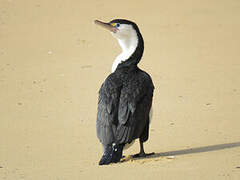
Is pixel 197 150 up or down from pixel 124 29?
down

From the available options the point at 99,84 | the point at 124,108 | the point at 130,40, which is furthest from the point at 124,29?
the point at 99,84

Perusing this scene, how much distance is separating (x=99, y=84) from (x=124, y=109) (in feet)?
14.5

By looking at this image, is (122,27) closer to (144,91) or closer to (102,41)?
(144,91)

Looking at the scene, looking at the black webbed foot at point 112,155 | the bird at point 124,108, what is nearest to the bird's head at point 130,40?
the bird at point 124,108

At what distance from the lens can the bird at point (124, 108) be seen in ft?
23.3

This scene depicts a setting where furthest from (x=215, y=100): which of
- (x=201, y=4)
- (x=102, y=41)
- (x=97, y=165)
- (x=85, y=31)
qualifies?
(x=201, y=4)

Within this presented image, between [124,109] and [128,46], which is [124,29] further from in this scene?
[124,109]

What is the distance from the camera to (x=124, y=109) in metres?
7.26

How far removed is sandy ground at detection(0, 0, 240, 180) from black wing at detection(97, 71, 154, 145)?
1.18ft

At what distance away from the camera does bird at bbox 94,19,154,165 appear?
7.09 meters

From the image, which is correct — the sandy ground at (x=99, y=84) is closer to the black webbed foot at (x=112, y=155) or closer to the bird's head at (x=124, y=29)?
the black webbed foot at (x=112, y=155)

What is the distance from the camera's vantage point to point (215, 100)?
33.4ft

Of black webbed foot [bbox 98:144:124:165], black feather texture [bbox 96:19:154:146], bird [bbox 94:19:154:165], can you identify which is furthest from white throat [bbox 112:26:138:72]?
black webbed foot [bbox 98:144:124:165]

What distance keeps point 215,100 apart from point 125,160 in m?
3.14
